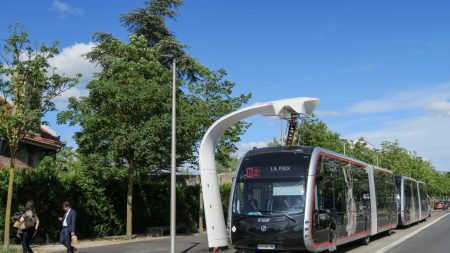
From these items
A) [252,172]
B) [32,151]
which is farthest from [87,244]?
[32,151]

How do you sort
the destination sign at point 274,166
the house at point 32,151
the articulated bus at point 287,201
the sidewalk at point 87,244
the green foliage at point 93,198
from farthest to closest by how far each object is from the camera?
the house at point 32,151 < the green foliage at point 93,198 < the sidewalk at point 87,244 < the destination sign at point 274,166 < the articulated bus at point 287,201

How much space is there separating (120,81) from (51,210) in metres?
6.32

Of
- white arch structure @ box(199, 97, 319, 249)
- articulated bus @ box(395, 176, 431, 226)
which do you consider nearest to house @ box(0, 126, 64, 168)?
white arch structure @ box(199, 97, 319, 249)

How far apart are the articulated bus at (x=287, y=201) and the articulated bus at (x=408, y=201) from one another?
49.5 feet

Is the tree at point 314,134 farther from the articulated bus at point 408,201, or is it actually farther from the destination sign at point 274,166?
the destination sign at point 274,166

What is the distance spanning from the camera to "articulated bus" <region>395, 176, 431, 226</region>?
30.2 meters

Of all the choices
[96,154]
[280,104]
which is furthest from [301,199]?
[96,154]

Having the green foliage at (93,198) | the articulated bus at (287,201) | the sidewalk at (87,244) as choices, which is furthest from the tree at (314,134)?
the articulated bus at (287,201)

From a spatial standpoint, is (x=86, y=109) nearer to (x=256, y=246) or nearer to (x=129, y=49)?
(x=129, y=49)

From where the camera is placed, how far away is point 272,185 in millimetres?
14219

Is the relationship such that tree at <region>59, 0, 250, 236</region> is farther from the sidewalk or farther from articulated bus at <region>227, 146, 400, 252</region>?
articulated bus at <region>227, 146, 400, 252</region>

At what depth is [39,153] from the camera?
3228 cm

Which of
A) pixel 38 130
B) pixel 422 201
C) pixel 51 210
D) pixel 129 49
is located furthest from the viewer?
pixel 422 201

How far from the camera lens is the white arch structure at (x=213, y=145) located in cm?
1742
